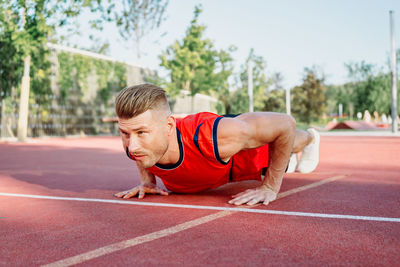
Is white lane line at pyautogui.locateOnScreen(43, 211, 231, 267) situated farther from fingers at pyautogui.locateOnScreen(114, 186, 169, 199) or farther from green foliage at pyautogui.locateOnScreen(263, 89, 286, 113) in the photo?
green foliage at pyautogui.locateOnScreen(263, 89, 286, 113)

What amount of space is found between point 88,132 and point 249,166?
19.0 meters

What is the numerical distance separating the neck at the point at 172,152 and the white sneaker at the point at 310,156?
7.01 ft

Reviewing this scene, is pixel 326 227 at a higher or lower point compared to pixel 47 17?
lower

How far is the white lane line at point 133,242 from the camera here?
1.69 m

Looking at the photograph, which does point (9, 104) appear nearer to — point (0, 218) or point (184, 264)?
point (0, 218)

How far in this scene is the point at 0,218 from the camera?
2609mm

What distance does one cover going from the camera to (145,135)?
246cm

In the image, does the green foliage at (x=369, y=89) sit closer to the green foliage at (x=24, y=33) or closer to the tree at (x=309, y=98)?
the tree at (x=309, y=98)

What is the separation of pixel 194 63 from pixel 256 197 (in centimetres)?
2489

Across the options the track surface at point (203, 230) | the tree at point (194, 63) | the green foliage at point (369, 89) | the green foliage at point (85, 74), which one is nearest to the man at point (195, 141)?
the track surface at point (203, 230)

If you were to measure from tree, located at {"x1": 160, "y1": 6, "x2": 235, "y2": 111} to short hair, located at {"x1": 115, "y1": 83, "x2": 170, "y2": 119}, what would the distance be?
24.7 m

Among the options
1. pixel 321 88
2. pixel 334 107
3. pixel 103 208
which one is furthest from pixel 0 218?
pixel 334 107

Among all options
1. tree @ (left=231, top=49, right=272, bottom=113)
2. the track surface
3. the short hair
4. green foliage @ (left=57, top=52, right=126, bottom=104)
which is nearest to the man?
the short hair

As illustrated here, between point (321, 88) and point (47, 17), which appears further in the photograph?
point (321, 88)
